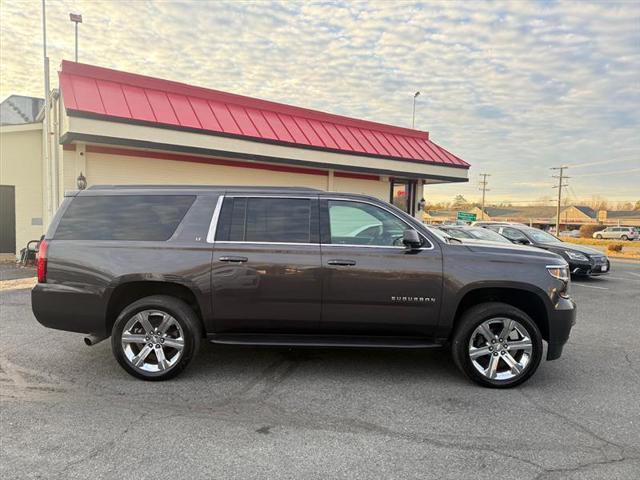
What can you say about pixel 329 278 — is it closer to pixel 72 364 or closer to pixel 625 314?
pixel 72 364

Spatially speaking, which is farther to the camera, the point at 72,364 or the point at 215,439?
the point at 72,364

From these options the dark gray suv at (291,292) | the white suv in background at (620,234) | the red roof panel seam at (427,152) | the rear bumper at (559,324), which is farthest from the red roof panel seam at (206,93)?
the white suv in background at (620,234)

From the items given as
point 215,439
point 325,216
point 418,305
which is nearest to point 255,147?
point 325,216

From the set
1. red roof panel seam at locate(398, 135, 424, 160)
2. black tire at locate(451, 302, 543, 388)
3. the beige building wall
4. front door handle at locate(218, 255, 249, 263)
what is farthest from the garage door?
black tire at locate(451, 302, 543, 388)

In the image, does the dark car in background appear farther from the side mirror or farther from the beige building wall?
the beige building wall

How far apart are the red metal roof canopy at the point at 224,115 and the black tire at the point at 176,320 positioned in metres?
6.93

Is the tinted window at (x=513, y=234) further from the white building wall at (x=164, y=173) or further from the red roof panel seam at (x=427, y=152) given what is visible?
the white building wall at (x=164, y=173)

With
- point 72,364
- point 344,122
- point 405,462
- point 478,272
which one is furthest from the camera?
point 344,122

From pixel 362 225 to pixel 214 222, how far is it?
1538mm

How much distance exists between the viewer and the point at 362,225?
463 centimetres

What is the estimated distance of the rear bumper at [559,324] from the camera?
14.3 ft

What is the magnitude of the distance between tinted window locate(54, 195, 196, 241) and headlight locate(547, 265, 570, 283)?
3.72 meters

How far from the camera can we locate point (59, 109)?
11391 mm

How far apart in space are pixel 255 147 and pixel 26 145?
7.15 metres
